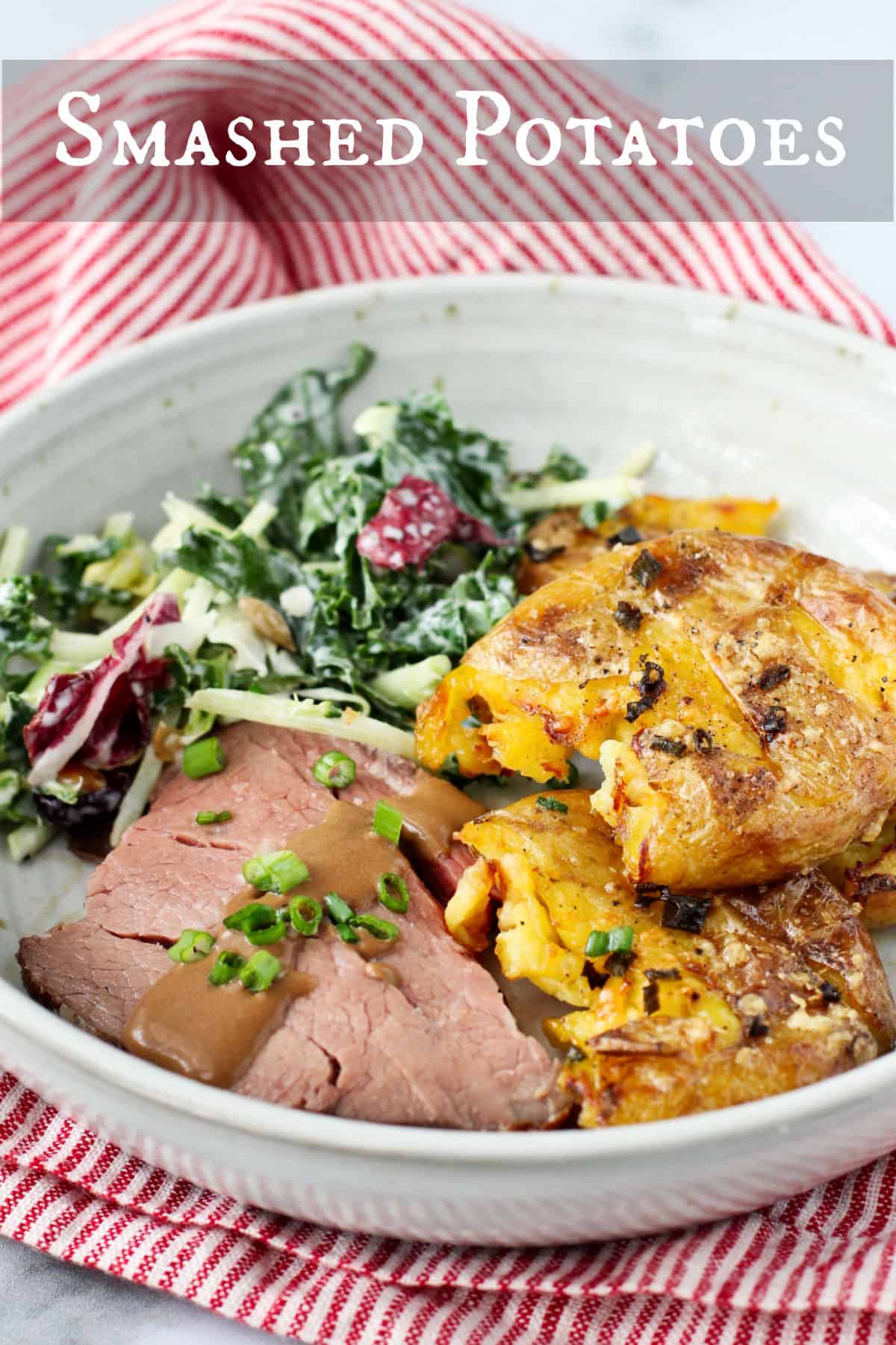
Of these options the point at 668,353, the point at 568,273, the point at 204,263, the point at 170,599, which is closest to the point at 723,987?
the point at 170,599

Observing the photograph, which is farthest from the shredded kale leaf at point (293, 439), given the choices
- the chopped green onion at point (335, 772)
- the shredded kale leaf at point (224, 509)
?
the chopped green onion at point (335, 772)

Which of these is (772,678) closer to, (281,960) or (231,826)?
(281,960)

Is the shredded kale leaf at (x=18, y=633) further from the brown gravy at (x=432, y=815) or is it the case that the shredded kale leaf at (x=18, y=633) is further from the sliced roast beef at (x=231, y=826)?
the brown gravy at (x=432, y=815)

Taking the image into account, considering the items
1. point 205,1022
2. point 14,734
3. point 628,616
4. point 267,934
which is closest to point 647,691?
point 628,616

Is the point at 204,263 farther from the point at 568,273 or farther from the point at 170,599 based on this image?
the point at 170,599

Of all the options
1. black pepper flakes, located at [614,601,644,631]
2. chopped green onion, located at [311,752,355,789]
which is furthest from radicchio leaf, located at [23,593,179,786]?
black pepper flakes, located at [614,601,644,631]
